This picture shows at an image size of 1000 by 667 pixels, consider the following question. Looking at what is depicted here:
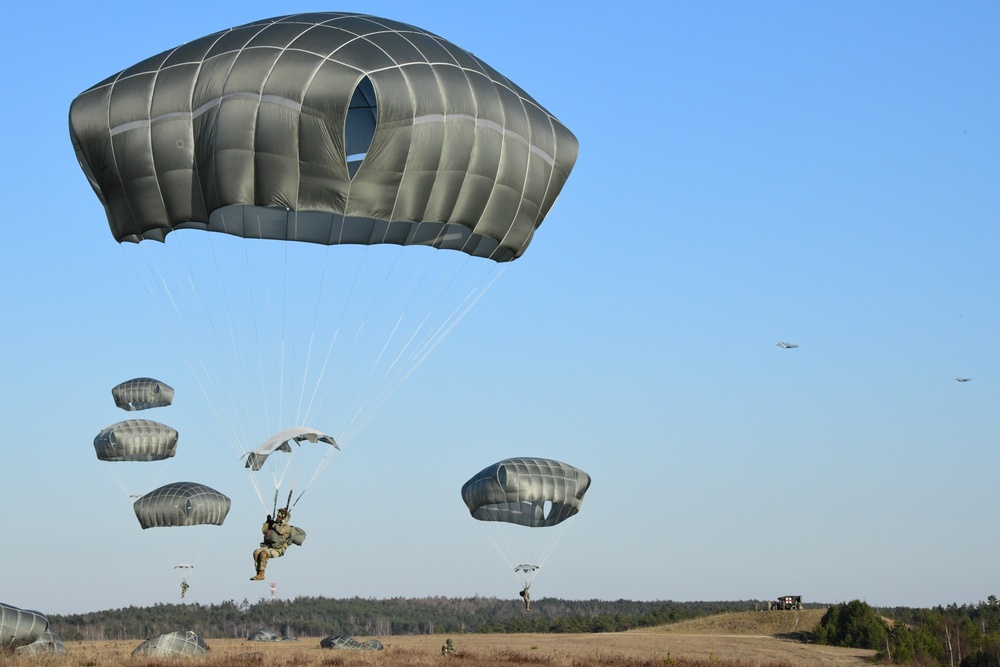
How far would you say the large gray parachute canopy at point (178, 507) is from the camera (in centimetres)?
5388

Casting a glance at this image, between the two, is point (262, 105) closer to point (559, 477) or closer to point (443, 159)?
point (443, 159)

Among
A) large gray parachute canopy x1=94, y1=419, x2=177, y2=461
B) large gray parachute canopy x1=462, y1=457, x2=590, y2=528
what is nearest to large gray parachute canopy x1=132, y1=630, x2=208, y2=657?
large gray parachute canopy x1=462, y1=457, x2=590, y2=528

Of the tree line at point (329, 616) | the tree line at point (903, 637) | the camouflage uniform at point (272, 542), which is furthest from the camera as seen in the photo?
the tree line at point (329, 616)

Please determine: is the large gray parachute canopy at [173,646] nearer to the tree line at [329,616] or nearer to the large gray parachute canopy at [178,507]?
the large gray parachute canopy at [178,507]

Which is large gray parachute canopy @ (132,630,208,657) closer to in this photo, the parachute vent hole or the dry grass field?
the dry grass field

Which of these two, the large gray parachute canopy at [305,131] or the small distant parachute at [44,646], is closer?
the large gray parachute canopy at [305,131]

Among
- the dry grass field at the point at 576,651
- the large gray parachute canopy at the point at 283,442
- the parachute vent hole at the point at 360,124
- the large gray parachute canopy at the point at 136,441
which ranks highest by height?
the parachute vent hole at the point at 360,124

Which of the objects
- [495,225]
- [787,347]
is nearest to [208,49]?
[495,225]

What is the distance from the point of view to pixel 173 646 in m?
37.3

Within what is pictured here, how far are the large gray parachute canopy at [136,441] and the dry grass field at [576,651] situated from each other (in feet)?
32.6

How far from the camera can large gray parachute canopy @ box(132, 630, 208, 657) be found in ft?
120

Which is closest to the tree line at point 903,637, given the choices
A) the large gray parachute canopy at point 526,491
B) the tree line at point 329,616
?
the large gray parachute canopy at point 526,491

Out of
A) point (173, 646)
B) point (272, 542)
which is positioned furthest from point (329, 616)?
point (272, 542)

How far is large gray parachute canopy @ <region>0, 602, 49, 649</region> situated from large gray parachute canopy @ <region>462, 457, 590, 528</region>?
17413 millimetres
